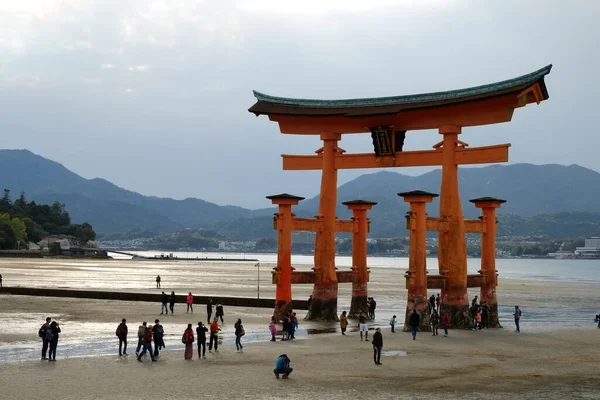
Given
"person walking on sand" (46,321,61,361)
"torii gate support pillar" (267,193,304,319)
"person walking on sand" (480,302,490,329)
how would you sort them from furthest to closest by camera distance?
"person walking on sand" (480,302,490,329) < "torii gate support pillar" (267,193,304,319) < "person walking on sand" (46,321,61,361)

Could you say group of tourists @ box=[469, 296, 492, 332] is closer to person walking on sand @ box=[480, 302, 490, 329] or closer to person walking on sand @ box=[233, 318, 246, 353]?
person walking on sand @ box=[480, 302, 490, 329]

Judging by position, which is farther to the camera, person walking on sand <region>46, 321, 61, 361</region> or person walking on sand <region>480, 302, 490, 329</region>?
person walking on sand <region>480, 302, 490, 329</region>

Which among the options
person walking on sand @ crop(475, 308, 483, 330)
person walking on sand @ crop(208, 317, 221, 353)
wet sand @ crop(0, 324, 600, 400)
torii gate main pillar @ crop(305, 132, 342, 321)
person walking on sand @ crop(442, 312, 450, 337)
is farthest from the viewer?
torii gate main pillar @ crop(305, 132, 342, 321)

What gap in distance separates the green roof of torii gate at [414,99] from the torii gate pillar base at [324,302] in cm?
860

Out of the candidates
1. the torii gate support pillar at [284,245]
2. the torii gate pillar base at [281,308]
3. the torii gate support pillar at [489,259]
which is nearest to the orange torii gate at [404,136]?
the torii gate support pillar at [489,259]

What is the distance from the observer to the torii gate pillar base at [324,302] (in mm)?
37250

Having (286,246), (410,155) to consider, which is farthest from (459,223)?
(286,246)

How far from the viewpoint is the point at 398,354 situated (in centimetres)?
2609

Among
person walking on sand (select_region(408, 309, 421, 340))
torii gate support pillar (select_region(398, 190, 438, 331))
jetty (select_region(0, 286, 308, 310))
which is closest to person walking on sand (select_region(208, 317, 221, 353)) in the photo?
person walking on sand (select_region(408, 309, 421, 340))

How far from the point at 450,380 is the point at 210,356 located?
26.2 ft

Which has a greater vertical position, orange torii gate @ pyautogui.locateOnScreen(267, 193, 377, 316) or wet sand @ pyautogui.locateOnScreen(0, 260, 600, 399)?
orange torii gate @ pyautogui.locateOnScreen(267, 193, 377, 316)

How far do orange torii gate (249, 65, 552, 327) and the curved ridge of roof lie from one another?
4 centimetres

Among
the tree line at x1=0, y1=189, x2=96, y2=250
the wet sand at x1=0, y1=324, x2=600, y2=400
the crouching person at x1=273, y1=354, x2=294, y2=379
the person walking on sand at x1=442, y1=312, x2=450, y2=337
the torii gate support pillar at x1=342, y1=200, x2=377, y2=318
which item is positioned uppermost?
the tree line at x1=0, y1=189, x2=96, y2=250

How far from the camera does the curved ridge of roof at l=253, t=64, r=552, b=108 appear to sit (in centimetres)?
3203
